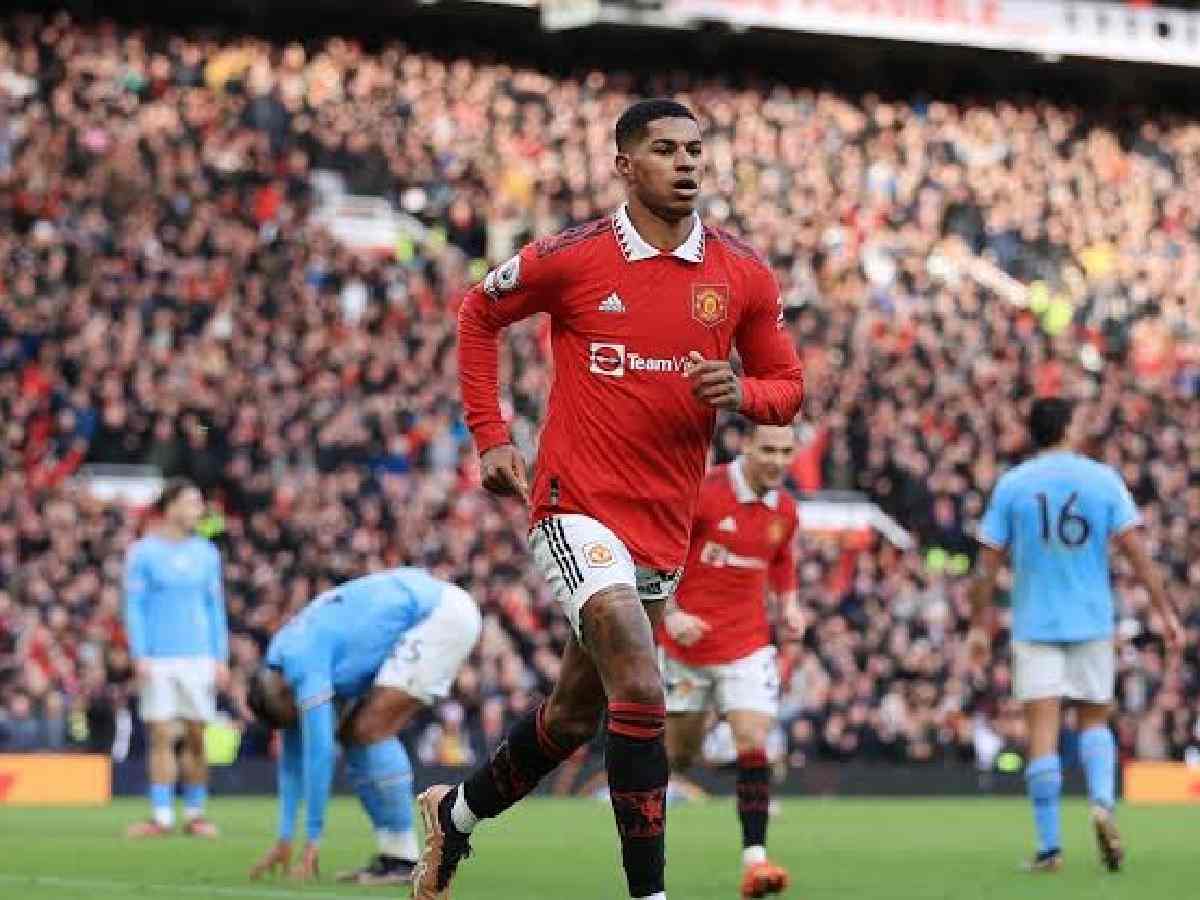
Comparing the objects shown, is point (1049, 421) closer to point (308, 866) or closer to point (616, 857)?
point (616, 857)

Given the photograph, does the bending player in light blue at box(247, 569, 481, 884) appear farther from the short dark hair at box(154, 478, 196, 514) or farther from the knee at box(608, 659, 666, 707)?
the short dark hair at box(154, 478, 196, 514)

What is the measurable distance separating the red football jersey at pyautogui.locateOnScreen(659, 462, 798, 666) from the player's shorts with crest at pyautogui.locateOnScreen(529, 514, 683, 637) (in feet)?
17.3

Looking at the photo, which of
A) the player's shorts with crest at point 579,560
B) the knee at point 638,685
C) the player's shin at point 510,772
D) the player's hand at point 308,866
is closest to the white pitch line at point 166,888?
the player's hand at point 308,866

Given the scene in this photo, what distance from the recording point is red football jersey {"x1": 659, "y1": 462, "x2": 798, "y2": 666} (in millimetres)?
14094

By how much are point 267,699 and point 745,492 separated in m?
3.19

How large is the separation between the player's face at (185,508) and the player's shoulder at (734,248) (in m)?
9.11

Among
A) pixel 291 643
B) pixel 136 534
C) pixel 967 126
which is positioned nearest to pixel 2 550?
pixel 136 534

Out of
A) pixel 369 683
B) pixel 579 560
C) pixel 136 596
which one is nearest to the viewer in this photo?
pixel 579 560

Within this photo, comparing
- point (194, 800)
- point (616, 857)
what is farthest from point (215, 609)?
point (616, 857)

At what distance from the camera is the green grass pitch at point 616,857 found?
1174 cm

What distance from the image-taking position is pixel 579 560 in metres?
8.61

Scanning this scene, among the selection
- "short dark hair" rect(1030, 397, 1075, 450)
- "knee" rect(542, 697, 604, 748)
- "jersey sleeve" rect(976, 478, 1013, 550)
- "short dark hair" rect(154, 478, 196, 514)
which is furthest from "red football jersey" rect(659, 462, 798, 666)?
"knee" rect(542, 697, 604, 748)

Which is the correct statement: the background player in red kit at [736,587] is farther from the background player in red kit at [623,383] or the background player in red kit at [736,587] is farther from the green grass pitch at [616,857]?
the background player in red kit at [623,383]

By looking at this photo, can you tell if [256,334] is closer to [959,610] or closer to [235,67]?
[235,67]
